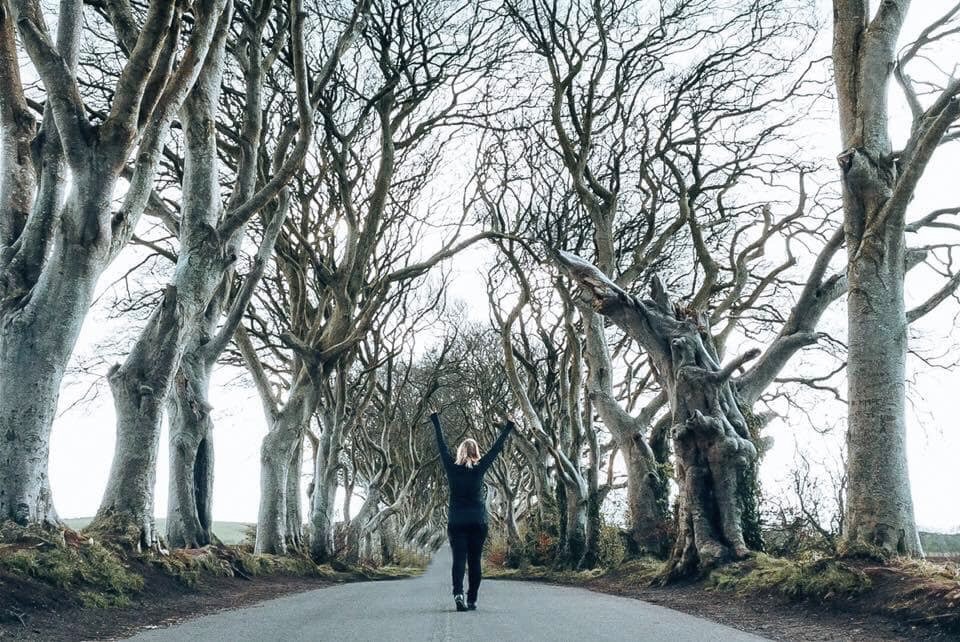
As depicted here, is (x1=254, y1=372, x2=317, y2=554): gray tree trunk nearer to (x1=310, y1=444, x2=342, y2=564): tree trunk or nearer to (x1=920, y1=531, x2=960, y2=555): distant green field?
(x1=310, y1=444, x2=342, y2=564): tree trunk

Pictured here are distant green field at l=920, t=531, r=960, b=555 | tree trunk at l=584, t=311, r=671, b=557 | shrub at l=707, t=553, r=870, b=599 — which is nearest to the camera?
shrub at l=707, t=553, r=870, b=599

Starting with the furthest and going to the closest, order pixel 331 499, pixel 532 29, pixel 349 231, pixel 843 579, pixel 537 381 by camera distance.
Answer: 1. pixel 537 381
2. pixel 331 499
3. pixel 349 231
4. pixel 532 29
5. pixel 843 579

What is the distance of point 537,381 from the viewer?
74.5 ft

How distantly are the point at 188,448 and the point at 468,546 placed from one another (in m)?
6.73

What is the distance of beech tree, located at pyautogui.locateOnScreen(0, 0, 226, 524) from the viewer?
7.20 metres

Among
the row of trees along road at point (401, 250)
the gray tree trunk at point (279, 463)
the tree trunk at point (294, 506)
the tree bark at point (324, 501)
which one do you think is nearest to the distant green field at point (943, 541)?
the row of trees along road at point (401, 250)

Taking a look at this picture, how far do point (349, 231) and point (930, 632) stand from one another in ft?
42.6

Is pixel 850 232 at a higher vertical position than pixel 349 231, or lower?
lower

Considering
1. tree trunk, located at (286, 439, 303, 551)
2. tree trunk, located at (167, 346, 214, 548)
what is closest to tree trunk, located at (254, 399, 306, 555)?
tree trunk, located at (286, 439, 303, 551)

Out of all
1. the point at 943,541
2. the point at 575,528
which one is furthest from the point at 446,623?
the point at 575,528

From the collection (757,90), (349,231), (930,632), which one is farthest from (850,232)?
(349,231)

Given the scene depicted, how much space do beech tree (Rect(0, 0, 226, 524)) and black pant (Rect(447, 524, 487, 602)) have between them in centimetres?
399

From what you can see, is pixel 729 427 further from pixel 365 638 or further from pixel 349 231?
pixel 349 231

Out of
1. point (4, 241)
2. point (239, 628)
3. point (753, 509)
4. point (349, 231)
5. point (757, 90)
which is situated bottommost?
point (239, 628)
